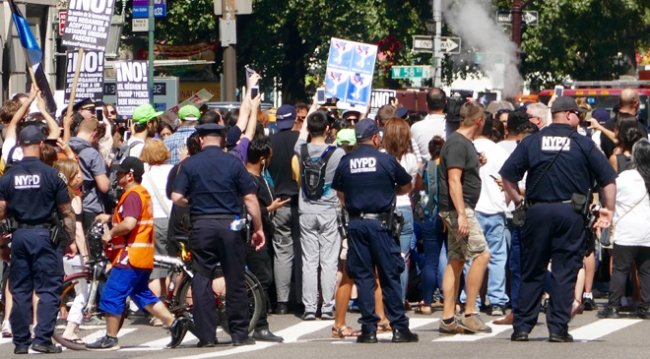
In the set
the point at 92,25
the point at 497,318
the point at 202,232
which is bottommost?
the point at 497,318

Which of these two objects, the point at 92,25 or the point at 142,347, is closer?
the point at 142,347

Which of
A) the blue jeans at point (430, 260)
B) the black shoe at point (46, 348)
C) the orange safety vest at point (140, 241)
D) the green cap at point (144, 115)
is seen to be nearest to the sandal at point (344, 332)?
the orange safety vest at point (140, 241)

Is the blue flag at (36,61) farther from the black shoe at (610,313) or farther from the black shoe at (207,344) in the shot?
the black shoe at (610,313)

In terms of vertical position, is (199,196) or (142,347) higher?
(199,196)

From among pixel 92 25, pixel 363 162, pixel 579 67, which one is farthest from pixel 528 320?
pixel 579 67

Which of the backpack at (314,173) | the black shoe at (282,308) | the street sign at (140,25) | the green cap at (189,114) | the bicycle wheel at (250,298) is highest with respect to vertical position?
the street sign at (140,25)

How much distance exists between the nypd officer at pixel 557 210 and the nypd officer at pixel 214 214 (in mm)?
2082

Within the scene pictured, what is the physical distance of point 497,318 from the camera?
43.9 feet

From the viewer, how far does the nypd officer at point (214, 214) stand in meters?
10.9

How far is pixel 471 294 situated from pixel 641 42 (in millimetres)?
37368

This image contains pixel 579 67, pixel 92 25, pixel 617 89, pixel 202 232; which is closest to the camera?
pixel 202 232

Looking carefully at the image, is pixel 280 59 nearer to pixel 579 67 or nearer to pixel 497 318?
pixel 579 67

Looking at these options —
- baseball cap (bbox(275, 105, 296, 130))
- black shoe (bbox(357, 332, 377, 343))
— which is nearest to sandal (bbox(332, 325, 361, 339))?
black shoe (bbox(357, 332, 377, 343))

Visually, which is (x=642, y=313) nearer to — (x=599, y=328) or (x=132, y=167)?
(x=599, y=328)
